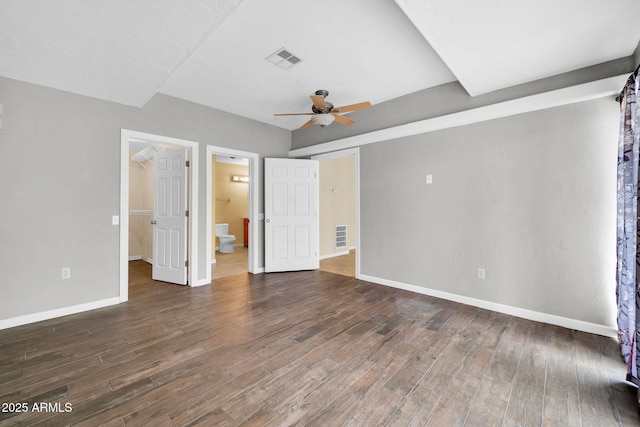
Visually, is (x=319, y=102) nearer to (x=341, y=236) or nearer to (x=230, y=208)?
(x=341, y=236)

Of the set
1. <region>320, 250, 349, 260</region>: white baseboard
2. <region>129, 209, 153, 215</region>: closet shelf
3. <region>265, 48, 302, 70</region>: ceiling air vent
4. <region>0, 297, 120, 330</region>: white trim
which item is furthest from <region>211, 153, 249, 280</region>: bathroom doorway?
<region>265, 48, 302, 70</region>: ceiling air vent

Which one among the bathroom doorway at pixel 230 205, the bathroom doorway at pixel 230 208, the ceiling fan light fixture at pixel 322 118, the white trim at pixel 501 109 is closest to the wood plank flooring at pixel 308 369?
the white trim at pixel 501 109

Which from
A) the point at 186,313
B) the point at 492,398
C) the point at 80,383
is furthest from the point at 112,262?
the point at 492,398

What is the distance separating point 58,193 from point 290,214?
10.2ft

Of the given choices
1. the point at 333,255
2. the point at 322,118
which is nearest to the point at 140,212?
the point at 333,255

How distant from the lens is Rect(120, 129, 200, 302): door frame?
11.1 feet

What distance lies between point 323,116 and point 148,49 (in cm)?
197

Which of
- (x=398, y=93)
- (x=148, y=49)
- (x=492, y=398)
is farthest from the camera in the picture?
(x=398, y=93)

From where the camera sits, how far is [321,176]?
5996 mm

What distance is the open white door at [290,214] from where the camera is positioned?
490cm

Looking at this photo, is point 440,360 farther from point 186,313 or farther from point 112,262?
point 112,262

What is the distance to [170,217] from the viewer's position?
167 inches

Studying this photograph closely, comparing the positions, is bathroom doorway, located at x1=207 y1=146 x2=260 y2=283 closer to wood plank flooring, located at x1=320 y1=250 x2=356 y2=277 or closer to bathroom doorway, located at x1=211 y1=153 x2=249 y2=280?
bathroom doorway, located at x1=211 y1=153 x2=249 y2=280

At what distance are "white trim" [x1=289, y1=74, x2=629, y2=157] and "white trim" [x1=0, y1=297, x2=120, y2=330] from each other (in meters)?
3.96
